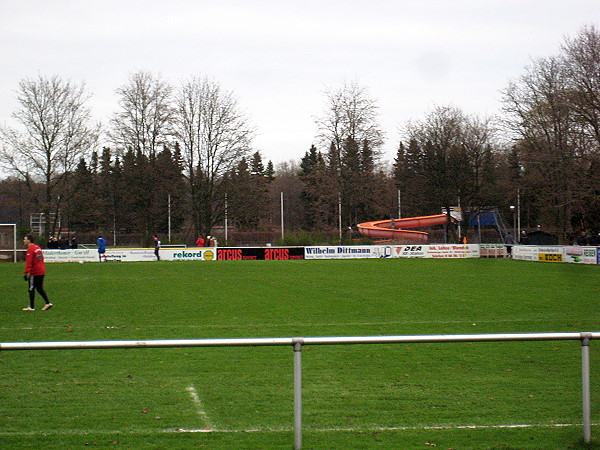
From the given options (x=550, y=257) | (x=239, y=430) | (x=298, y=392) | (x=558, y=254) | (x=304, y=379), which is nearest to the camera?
(x=298, y=392)

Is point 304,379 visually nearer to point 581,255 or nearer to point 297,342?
point 297,342

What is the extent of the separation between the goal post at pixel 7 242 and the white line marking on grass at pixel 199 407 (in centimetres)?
4282

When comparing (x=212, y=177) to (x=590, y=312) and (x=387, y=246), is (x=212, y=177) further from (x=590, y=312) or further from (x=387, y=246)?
(x=590, y=312)

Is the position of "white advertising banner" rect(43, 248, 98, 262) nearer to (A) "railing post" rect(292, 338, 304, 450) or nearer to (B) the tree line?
(B) the tree line

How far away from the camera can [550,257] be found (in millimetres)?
41375

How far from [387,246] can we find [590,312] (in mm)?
32764

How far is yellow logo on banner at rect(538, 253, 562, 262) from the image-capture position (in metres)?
40.6

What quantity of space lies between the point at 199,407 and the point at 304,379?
1.90 meters

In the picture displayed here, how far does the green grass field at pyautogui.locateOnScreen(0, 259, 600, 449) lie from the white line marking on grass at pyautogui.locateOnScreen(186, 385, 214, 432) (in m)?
0.01

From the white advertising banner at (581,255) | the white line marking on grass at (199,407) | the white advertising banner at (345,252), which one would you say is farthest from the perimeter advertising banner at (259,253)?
the white line marking on grass at (199,407)

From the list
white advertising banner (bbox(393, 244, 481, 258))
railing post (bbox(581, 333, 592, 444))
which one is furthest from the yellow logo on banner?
railing post (bbox(581, 333, 592, 444))

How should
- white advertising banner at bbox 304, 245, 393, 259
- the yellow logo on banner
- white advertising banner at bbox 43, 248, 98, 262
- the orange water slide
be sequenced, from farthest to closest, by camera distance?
the orange water slide → white advertising banner at bbox 304, 245, 393, 259 → white advertising banner at bbox 43, 248, 98, 262 → the yellow logo on banner

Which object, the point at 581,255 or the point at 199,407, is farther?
the point at 581,255

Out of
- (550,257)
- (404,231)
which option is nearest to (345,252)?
(404,231)
